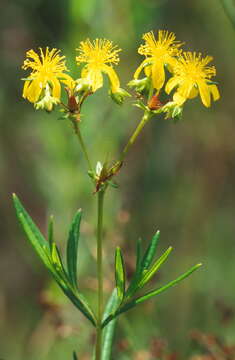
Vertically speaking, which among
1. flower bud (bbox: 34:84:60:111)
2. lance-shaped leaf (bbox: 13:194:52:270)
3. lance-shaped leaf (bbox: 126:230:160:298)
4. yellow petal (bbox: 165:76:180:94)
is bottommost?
lance-shaped leaf (bbox: 126:230:160:298)

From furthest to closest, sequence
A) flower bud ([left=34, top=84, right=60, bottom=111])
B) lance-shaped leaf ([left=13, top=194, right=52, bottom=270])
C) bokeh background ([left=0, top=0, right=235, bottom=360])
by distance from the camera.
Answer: bokeh background ([left=0, top=0, right=235, bottom=360])
flower bud ([left=34, top=84, right=60, bottom=111])
lance-shaped leaf ([left=13, top=194, right=52, bottom=270])

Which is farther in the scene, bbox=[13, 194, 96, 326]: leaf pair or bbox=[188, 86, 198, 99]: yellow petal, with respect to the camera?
bbox=[188, 86, 198, 99]: yellow petal

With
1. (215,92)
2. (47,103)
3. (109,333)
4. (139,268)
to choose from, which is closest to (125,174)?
(215,92)

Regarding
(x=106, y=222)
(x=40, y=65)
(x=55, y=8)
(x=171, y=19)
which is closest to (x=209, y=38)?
(x=171, y=19)

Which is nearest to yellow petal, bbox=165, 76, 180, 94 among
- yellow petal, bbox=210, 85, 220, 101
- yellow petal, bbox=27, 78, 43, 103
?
yellow petal, bbox=210, 85, 220, 101

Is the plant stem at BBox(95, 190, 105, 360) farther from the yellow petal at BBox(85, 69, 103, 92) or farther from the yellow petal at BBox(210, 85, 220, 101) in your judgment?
the yellow petal at BBox(210, 85, 220, 101)

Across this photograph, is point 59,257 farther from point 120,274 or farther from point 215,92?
point 215,92

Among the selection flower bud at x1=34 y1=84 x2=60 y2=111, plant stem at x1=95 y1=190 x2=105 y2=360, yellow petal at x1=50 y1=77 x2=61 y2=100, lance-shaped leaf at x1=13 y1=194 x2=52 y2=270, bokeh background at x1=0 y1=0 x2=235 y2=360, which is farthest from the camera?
bokeh background at x1=0 y1=0 x2=235 y2=360
